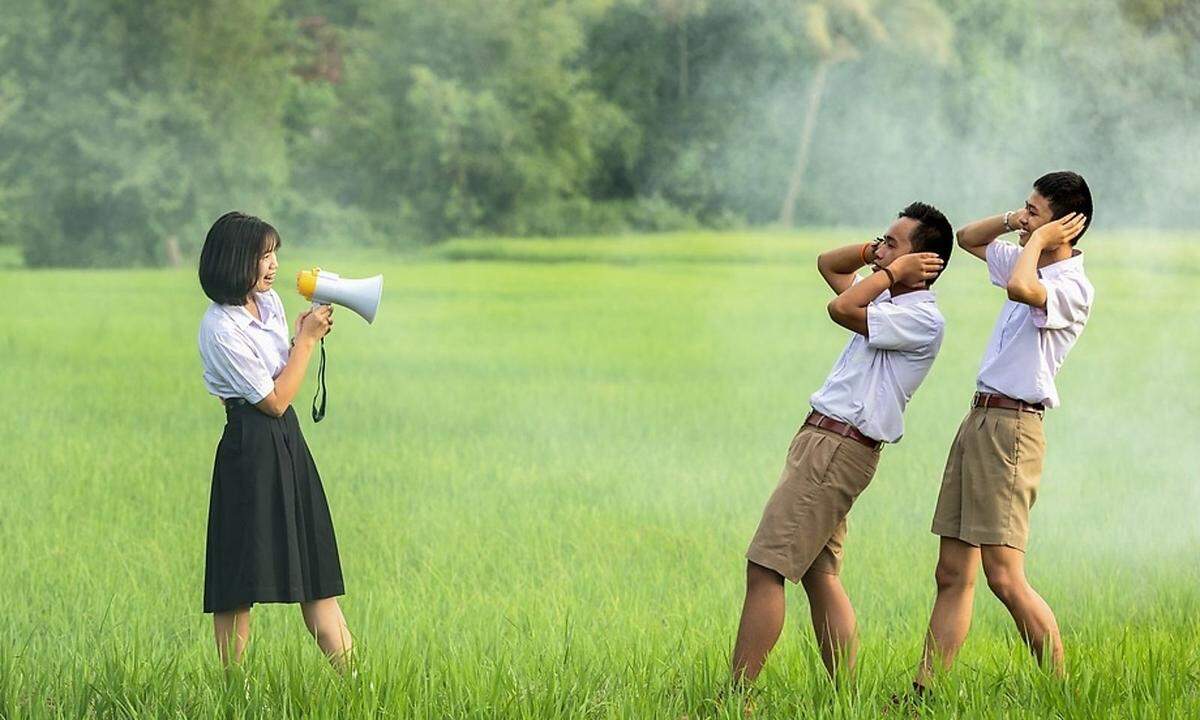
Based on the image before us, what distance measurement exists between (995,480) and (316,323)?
1627 mm

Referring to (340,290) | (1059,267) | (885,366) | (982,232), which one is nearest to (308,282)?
(340,290)

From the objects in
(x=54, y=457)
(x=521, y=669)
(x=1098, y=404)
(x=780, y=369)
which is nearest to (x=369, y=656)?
(x=521, y=669)

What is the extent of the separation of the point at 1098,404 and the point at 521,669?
766 centimetres

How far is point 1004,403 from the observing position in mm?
4383

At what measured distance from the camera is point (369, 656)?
4.43 metres

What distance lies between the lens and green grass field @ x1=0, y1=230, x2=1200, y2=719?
4.30 meters

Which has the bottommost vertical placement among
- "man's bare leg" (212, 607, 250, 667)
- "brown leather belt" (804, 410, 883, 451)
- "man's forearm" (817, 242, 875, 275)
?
"man's bare leg" (212, 607, 250, 667)

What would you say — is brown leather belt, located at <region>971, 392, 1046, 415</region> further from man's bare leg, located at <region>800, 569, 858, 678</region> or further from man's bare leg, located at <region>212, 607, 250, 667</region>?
man's bare leg, located at <region>212, 607, 250, 667</region>

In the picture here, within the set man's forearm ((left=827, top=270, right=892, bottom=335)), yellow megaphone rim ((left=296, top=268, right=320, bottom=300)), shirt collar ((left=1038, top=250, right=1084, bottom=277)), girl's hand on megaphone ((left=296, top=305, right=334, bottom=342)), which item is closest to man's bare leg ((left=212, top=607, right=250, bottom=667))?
girl's hand on megaphone ((left=296, top=305, right=334, bottom=342))

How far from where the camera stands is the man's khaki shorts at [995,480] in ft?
14.2

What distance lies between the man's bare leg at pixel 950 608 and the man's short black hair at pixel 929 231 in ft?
2.12

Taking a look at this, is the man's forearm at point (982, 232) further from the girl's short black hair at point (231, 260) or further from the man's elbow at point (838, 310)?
the girl's short black hair at point (231, 260)

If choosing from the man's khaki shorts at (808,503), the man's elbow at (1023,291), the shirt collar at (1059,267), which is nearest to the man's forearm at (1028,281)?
the man's elbow at (1023,291)

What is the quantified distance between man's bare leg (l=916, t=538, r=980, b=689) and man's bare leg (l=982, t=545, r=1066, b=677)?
0.16ft
